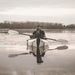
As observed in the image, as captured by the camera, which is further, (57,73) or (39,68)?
(39,68)

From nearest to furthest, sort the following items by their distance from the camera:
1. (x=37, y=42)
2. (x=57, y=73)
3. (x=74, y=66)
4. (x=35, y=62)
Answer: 1. (x=57, y=73)
2. (x=74, y=66)
3. (x=35, y=62)
4. (x=37, y=42)

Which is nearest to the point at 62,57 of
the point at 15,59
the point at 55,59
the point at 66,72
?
the point at 55,59

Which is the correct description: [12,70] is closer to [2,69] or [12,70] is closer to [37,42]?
[2,69]

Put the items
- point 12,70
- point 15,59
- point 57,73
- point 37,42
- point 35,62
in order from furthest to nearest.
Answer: point 37,42 < point 15,59 < point 35,62 < point 12,70 < point 57,73

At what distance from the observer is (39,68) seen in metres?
5.54

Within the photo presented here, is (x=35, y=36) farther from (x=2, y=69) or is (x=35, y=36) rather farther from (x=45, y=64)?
(x=2, y=69)

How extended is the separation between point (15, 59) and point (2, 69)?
1370 millimetres

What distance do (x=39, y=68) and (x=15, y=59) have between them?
1.48m

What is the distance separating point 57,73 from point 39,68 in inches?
26.4

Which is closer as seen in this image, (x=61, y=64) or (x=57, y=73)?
(x=57, y=73)

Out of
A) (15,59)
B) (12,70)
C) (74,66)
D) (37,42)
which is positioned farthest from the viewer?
(37,42)

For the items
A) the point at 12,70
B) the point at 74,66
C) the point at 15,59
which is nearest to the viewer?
the point at 12,70

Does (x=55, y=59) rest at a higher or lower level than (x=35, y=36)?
lower

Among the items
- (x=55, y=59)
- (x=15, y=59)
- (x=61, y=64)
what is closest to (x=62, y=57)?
(x=55, y=59)
